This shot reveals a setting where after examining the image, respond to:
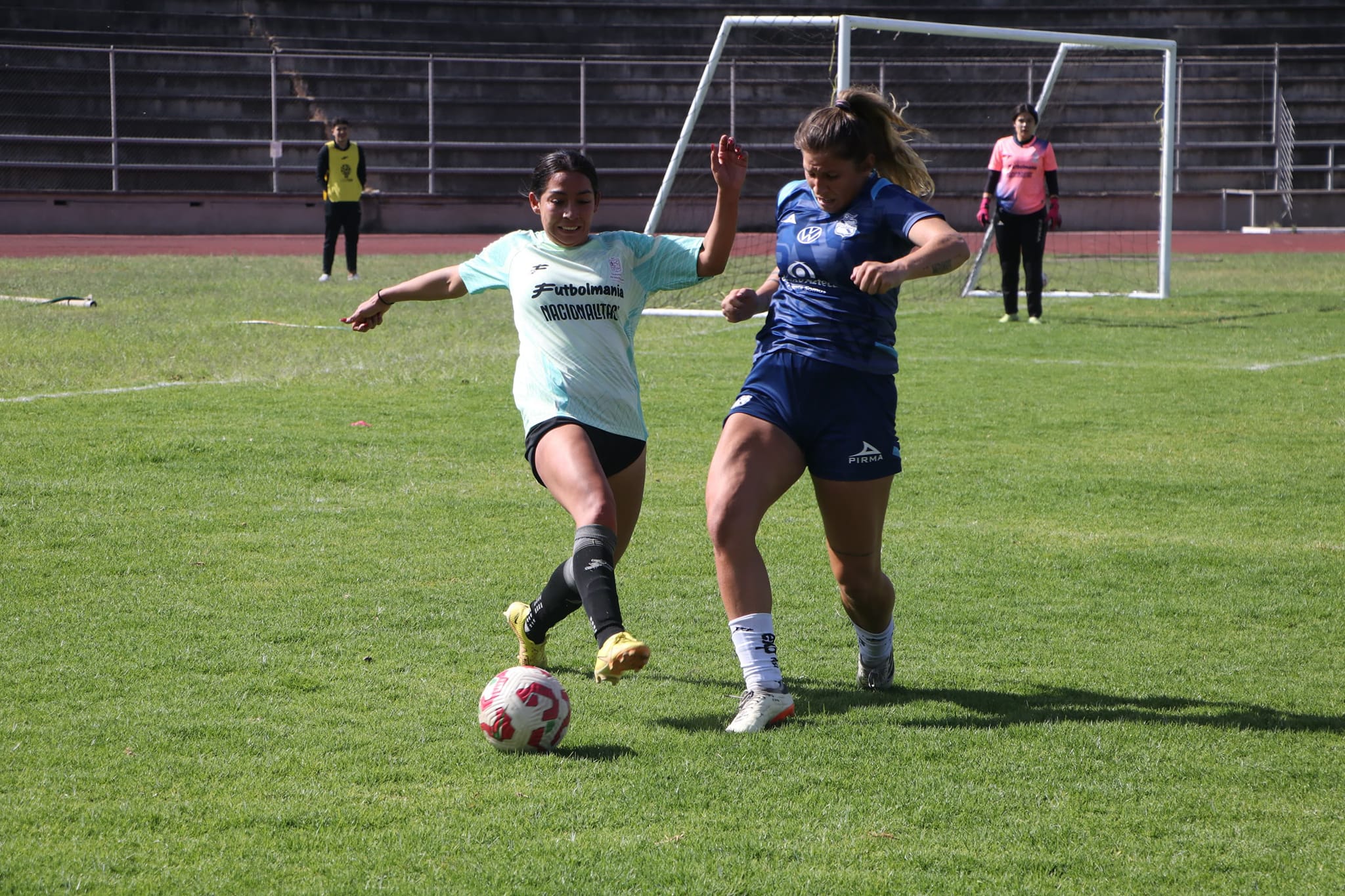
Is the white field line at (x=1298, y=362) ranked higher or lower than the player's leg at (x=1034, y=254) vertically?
lower

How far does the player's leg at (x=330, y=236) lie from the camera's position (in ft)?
62.1

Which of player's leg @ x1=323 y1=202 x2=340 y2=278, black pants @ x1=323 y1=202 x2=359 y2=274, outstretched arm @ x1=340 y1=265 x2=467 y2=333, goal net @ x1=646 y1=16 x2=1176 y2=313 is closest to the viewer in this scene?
outstretched arm @ x1=340 y1=265 x2=467 y2=333

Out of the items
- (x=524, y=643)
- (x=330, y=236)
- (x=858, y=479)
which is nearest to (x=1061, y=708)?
(x=858, y=479)

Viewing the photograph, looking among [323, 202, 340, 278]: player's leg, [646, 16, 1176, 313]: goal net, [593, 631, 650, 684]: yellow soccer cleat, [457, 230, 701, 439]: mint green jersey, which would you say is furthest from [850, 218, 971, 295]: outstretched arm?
[646, 16, 1176, 313]: goal net

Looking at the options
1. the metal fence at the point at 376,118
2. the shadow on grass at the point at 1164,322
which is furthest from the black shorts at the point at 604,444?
the metal fence at the point at 376,118

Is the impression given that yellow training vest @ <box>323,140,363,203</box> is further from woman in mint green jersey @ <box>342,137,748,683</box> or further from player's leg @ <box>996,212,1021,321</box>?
woman in mint green jersey @ <box>342,137,748,683</box>

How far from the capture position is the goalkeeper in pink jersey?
1459 cm

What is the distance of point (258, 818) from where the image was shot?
3422 mm

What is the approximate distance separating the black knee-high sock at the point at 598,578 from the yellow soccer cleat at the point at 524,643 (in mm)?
389

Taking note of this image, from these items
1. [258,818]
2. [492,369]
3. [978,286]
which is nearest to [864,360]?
[258,818]

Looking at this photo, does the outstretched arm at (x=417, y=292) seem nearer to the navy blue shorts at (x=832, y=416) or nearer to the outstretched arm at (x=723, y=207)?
the outstretched arm at (x=723, y=207)

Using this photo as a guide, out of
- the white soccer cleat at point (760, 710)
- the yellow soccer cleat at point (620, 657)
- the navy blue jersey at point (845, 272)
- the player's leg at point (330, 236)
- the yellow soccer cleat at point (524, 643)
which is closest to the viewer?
the yellow soccer cleat at point (620, 657)

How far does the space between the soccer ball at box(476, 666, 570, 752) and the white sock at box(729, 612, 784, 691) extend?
553mm

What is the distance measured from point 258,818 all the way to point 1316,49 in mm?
33866
